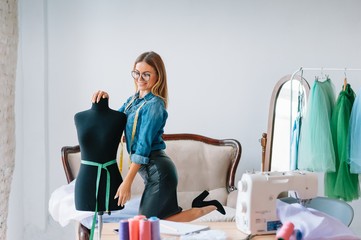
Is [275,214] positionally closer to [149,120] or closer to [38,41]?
[149,120]

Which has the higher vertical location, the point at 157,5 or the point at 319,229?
the point at 157,5

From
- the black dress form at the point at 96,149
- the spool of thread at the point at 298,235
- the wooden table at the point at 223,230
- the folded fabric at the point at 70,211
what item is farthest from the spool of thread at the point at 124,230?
the folded fabric at the point at 70,211

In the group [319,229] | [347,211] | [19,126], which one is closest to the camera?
[319,229]

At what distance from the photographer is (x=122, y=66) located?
378cm

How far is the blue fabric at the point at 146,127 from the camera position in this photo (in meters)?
2.05

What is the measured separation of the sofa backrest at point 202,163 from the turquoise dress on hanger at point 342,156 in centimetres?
69

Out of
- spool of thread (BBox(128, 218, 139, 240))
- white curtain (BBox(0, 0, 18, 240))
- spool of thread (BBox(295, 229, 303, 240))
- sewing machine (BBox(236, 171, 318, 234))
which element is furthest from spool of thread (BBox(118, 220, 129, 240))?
white curtain (BBox(0, 0, 18, 240))

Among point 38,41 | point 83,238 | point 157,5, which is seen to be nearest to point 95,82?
point 38,41

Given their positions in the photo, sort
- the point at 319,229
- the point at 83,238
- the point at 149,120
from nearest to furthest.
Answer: the point at 319,229
the point at 149,120
the point at 83,238

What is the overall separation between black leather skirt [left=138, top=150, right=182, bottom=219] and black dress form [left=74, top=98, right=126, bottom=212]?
0.15m

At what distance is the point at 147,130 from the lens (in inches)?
81.2

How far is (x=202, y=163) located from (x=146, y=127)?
5.53 ft

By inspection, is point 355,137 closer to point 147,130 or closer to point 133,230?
point 147,130

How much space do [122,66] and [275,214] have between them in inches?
84.7
